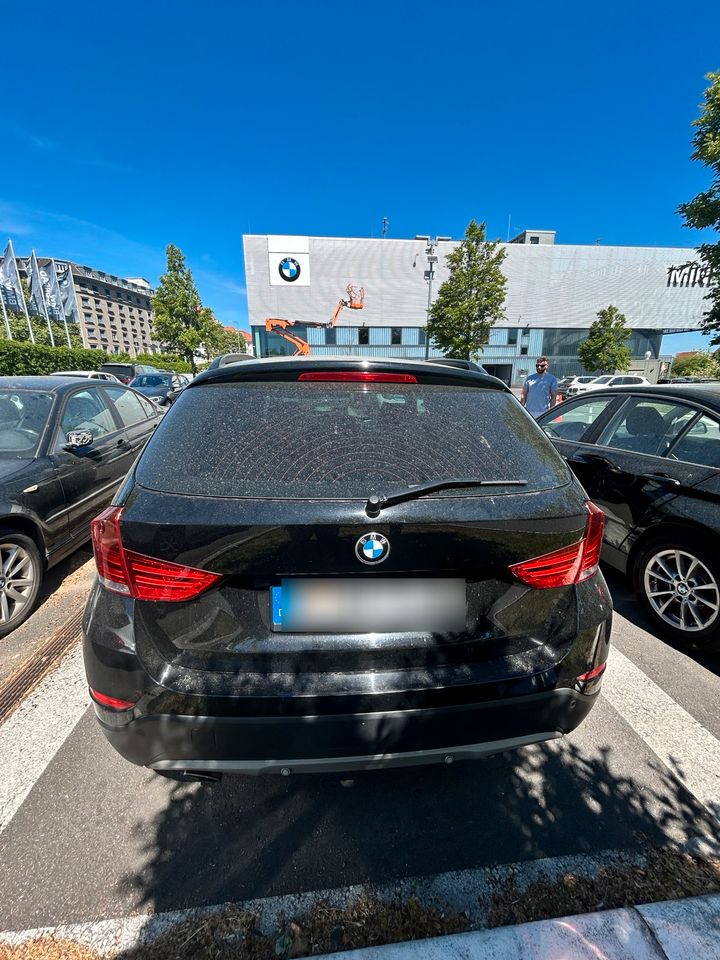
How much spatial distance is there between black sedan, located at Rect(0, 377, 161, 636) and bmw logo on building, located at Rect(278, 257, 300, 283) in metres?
34.6

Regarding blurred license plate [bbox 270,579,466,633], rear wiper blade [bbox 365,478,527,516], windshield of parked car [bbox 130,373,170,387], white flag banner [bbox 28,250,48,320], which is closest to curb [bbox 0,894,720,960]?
blurred license plate [bbox 270,579,466,633]

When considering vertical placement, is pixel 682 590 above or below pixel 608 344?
below

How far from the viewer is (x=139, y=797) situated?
1.83m

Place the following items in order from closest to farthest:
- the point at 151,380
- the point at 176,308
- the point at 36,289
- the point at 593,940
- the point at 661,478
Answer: the point at 593,940 → the point at 661,478 → the point at 151,380 → the point at 176,308 → the point at 36,289

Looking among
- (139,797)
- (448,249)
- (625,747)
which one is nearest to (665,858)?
(625,747)

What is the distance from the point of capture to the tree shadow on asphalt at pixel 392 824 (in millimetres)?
1549

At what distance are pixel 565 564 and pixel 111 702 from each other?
1643mm

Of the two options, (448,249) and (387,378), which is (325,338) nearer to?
(448,249)

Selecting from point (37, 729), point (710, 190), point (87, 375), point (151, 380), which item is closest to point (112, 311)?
point (151, 380)

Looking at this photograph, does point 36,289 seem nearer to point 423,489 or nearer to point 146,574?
point 146,574

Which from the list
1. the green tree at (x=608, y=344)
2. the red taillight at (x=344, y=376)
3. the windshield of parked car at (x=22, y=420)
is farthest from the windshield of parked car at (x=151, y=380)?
the green tree at (x=608, y=344)

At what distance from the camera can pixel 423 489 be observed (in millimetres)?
1408

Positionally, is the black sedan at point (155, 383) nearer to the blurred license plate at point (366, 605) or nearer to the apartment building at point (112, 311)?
the blurred license plate at point (366, 605)

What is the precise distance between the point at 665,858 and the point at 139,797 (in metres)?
2.15
